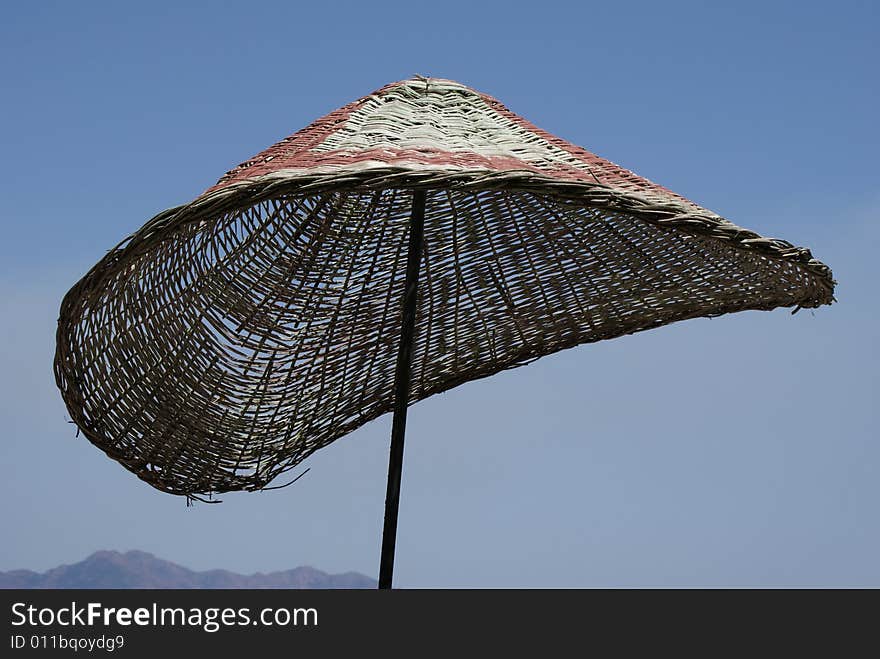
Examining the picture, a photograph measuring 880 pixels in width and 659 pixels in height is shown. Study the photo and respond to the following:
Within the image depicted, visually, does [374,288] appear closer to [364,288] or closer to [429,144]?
[364,288]

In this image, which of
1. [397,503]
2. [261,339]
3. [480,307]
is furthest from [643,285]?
[261,339]

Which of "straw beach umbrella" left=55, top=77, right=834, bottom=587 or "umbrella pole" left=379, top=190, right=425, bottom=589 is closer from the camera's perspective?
"straw beach umbrella" left=55, top=77, right=834, bottom=587

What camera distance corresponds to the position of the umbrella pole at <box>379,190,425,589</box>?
7.45 ft

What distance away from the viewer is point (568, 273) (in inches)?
96.1

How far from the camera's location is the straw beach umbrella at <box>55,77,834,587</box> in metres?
1.92

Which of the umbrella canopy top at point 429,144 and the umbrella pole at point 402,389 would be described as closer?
the umbrella canopy top at point 429,144

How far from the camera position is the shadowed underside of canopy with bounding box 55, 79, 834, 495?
195 centimetres

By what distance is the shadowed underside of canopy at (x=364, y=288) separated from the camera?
195 centimetres

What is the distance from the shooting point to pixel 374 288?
8.51 feet

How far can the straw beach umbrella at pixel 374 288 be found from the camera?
1.92 meters

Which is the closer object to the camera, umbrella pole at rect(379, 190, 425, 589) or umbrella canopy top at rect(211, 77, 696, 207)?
umbrella canopy top at rect(211, 77, 696, 207)

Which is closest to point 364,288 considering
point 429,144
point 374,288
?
point 374,288

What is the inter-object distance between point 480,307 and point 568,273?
0.21m

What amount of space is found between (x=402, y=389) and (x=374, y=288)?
332 mm
